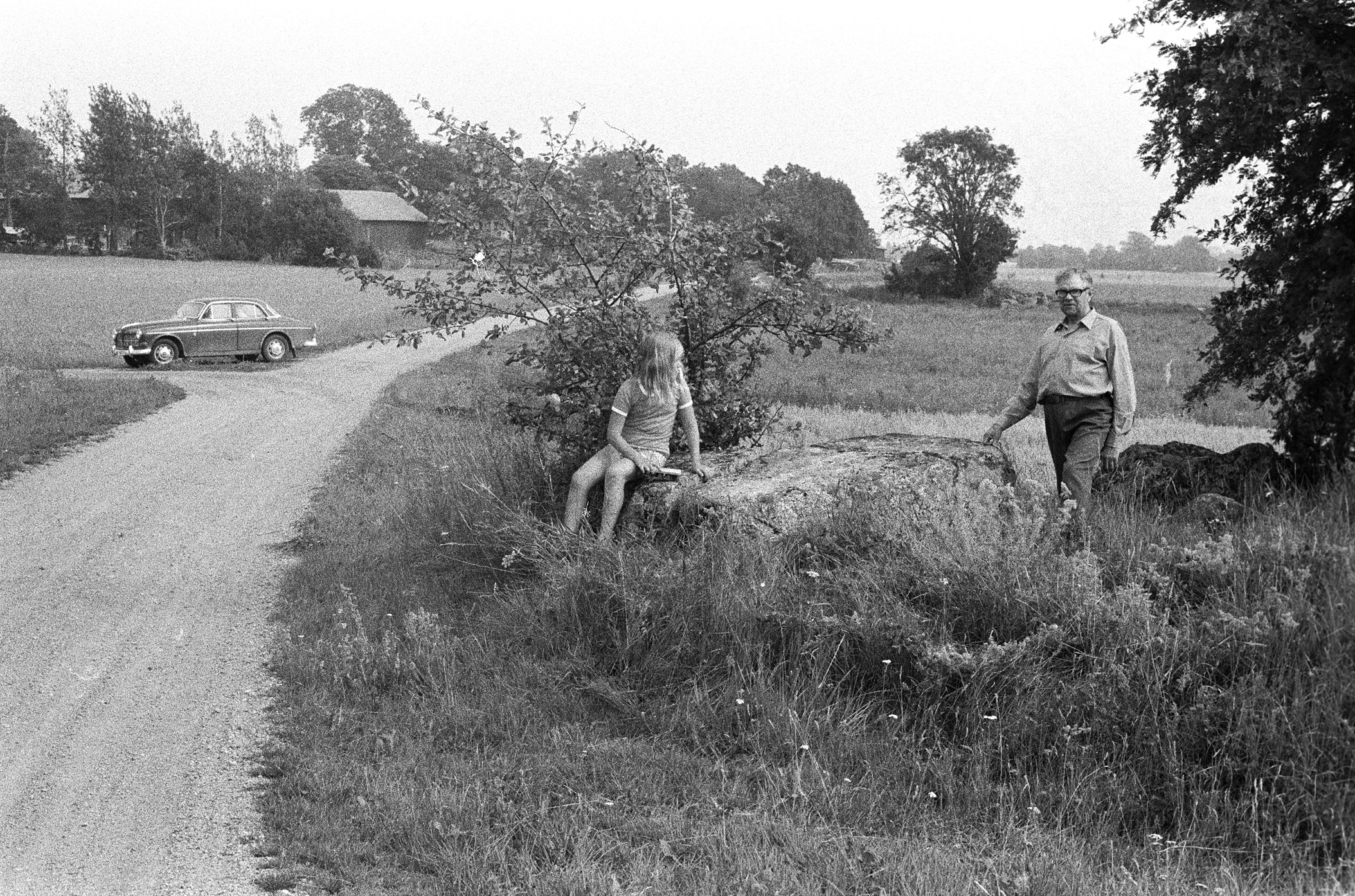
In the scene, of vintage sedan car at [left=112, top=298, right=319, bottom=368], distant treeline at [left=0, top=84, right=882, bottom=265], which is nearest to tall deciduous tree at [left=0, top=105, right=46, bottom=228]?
distant treeline at [left=0, top=84, right=882, bottom=265]

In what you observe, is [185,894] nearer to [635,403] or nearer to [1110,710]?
[1110,710]

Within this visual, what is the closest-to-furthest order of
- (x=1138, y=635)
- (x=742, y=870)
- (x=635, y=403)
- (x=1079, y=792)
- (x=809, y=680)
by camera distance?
1. (x=742, y=870)
2. (x=1079, y=792)
3. (x=1138, y=635)
4. (x=809, y=680)
5. (x=635, y=403)

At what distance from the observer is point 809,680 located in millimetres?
5844

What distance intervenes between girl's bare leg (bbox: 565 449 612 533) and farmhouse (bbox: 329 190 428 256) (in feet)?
318

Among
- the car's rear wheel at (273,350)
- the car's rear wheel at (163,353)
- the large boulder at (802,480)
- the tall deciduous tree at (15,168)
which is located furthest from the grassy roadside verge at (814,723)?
the tall deciduous tree at (15,168)

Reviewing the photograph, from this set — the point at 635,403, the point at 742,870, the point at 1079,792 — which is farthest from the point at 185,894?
the point at 635,403

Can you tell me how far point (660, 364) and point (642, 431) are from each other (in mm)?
495

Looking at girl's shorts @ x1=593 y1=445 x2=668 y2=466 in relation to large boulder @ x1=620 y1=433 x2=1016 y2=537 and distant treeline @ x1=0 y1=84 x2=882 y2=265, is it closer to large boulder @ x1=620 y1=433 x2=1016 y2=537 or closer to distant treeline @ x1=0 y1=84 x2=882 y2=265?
large boulder @ x1=620 y1=433 x2=1016 y2=537

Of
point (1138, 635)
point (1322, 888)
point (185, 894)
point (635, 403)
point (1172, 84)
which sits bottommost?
point (185, 894)

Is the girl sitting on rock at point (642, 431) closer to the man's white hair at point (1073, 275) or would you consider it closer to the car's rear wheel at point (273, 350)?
the man's white hair at point (1073, 275)

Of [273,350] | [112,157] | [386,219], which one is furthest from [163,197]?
[273,350]

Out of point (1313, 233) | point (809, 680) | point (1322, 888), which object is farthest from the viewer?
point (1313, 233)

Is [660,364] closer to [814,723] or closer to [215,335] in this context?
[814,723]

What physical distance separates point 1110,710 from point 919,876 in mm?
1403
